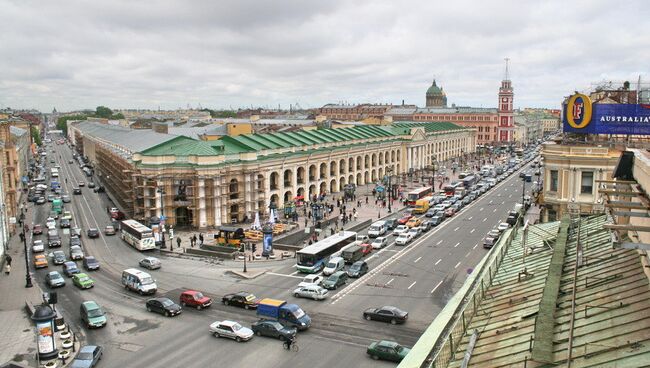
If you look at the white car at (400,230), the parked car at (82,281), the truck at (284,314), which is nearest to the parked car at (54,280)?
the parked car at (82,281)

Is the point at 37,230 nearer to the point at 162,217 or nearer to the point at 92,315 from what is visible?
the point at 162,217

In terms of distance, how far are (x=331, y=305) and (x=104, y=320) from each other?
1490cm

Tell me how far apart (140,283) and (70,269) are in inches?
384

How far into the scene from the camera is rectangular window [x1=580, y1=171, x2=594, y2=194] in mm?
37219

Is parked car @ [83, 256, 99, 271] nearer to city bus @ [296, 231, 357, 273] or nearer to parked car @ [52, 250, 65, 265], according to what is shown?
parked car @ [52, 250, 65, 265]

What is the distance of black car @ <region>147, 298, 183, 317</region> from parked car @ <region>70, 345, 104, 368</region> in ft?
20.5

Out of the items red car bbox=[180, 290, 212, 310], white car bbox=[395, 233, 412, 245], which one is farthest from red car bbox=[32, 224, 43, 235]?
white car bbox=[395, 233, 412, 245]

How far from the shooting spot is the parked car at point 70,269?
1760 inches

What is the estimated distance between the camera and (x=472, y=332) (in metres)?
11.2

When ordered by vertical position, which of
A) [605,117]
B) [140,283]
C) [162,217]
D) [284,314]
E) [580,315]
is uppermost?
[605,117]

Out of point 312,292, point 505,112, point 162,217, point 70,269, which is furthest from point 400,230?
point 505,112

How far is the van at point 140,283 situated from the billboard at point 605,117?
33108 millimetres

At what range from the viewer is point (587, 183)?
3741cm

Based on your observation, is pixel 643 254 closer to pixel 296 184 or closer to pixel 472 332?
pixel 472 332
